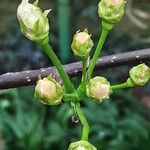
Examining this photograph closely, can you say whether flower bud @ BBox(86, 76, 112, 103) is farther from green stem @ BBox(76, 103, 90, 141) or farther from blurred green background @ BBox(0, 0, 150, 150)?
blurred green background @ BBox(0, 0, 150, 150)

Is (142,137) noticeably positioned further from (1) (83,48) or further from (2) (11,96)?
(1) (83,48)

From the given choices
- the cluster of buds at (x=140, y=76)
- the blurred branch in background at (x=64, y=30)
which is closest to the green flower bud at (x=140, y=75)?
the cluster of buds at (x=140, y=76)

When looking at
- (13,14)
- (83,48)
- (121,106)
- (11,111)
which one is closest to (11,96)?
(11,111)

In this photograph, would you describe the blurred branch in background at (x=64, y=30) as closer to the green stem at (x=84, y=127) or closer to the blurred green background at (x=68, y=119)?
the blurred green background at (x=68, y=119)

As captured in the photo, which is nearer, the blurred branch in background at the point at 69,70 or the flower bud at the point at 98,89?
the flower bud at the point at 98,89

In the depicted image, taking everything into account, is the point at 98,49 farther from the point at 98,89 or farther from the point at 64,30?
the point at 64,30
